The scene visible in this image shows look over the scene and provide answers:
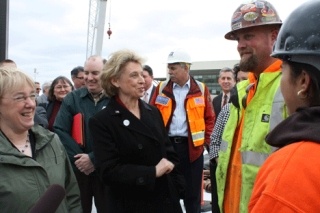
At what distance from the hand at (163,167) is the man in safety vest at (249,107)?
49 centimetres

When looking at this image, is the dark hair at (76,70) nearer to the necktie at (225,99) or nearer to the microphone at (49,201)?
the necktie at (225,99)

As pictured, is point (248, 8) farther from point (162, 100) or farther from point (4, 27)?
point (162, 100)

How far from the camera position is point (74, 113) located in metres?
3.91

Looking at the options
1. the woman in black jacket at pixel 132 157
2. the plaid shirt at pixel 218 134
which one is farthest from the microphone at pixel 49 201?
the plaid shirt at pixel 218 134

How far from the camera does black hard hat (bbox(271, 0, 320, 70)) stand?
117cm

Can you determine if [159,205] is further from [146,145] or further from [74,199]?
[74,199]

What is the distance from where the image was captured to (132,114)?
301cm

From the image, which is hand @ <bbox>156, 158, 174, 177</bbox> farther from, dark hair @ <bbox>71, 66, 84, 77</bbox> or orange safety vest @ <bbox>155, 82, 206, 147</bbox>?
dark hair @ <bbox>71, 66, 84, 77</bbox>

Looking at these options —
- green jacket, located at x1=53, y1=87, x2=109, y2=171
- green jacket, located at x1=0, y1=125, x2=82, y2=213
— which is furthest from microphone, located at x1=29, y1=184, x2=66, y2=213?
green jacket, located at x1=53, y1=87, x2=109, y2=171

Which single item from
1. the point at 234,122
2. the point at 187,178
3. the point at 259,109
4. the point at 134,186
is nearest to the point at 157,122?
the point at 134,186

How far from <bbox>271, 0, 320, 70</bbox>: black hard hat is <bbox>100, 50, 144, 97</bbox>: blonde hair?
2005mm

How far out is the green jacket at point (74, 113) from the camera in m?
3.83

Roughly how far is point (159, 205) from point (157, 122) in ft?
2.09

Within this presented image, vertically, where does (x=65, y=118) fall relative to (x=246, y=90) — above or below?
below
